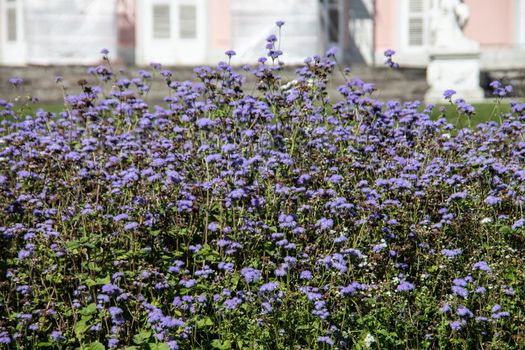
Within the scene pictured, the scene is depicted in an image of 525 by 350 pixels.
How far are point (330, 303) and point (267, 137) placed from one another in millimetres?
1355

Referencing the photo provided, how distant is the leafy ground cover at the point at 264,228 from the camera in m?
4.07

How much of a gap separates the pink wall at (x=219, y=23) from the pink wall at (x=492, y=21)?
526 cm

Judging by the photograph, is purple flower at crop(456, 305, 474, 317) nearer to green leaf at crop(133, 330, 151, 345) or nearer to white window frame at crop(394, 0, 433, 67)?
green leaf at crop(133, 330, 151, 345)

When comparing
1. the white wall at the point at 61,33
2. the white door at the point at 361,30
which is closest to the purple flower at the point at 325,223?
the white wall at the point at 61,33

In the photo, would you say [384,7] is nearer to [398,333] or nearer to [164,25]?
[164,25]

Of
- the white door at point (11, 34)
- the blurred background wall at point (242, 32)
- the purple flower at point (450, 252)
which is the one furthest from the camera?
the white door at point (11, 34)

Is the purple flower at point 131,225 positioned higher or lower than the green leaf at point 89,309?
higher

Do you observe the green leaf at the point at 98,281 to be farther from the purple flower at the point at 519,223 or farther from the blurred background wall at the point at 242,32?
the blurred background wall at the point at 242,32

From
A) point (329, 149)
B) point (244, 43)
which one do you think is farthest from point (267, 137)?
point (244, 43)

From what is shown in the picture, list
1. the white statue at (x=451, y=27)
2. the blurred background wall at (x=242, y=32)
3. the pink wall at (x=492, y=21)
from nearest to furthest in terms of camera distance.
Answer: the white statue at (x=451, y=27)
the blurred background wall at (x=242, y=32)
the pink wall at (x=492, y=21)

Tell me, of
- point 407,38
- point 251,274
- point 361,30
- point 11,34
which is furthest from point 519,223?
point 407,38

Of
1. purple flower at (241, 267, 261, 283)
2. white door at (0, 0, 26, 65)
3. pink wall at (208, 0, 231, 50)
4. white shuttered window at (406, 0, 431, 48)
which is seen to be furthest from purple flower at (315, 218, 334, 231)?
white shuttered window at (406, 0, 431, 48)

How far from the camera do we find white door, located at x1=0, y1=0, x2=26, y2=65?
1825cm

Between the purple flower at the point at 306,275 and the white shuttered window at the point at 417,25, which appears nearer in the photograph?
the purple flower at the point at 306,275
